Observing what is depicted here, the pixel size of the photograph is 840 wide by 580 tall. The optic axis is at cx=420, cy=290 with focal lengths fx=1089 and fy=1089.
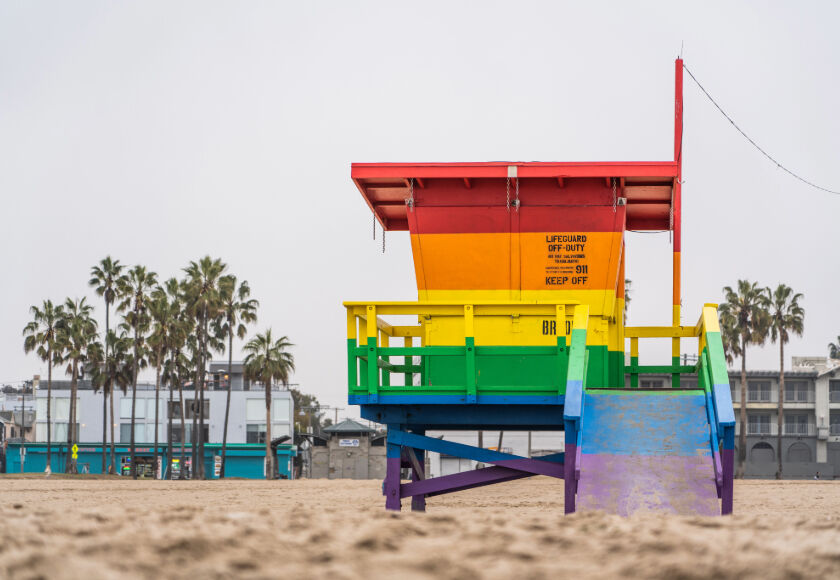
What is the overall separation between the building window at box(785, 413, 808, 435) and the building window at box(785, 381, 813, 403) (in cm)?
108

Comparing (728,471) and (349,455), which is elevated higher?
(728,471)

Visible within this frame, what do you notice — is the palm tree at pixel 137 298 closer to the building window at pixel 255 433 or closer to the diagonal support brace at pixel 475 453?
the building window at pixel 255 433

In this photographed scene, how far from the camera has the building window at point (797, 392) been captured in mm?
78812

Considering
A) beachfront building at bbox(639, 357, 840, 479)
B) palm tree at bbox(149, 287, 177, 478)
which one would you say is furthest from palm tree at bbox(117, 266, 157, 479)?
beachfront building at bbox(639, 357, 840, 479)

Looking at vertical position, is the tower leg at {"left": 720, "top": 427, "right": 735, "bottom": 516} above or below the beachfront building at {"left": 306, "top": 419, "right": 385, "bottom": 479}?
above

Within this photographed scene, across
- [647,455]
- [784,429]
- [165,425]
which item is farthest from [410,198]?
[165,425]

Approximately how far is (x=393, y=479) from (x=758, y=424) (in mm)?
71075

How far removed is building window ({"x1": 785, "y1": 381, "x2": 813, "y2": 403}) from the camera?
259 ft

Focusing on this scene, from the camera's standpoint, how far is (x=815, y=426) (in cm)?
7800

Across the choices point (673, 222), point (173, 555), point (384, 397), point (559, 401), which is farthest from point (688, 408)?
point (173, 555)

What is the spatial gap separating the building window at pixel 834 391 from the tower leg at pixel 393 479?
73248mm

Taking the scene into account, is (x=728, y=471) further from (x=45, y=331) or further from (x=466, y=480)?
(x=45, y=331)

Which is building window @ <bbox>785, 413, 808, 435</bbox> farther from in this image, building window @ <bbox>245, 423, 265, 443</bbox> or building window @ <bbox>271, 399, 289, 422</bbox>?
building window @ <bbox>245, 423, 265, 443</bbox>

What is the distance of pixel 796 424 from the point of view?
78438mm
